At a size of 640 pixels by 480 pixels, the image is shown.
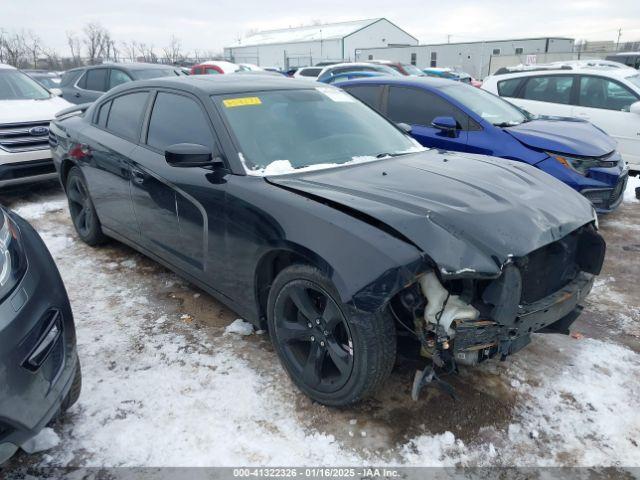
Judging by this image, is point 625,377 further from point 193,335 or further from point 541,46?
point 541,46

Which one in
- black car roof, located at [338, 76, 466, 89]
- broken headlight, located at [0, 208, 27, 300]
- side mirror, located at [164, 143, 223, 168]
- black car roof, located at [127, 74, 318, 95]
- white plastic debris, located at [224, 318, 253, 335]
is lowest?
white plastic debris, located at [224, 318, 253, 335]

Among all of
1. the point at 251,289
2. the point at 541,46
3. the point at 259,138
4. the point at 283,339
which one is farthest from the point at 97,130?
the point at 541,46

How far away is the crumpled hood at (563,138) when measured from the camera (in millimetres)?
4953

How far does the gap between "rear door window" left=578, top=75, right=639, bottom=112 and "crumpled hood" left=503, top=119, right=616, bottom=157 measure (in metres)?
1.80

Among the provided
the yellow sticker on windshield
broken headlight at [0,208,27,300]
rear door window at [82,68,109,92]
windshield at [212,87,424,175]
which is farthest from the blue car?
rear door window at [82,68,109,92]

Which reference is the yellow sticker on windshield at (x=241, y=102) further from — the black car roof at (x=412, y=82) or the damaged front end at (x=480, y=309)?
the black car roof at (x=412, y=82)

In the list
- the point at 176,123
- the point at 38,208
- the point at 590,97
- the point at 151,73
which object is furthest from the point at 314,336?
the point at 151,73

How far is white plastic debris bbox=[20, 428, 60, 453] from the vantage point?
2.25 meters

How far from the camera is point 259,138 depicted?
2996 mm

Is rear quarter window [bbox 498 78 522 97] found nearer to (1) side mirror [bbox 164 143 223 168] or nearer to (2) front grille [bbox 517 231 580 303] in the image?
(2) front grille [bbox 517 231 580 303]

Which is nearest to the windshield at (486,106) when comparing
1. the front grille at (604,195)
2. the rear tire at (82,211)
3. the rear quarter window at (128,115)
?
the front grille at (604,195)

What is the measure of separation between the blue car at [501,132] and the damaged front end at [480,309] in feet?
9.22

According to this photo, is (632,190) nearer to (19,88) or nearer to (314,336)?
(314,336)

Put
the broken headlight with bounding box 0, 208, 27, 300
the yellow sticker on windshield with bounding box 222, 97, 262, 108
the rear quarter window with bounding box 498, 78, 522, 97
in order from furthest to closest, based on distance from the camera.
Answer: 1. the rear quarter window with bounding box 498, 78, 522, 97
2. the yellow sticker on windshield with bounding box 222, 97, 262, 108
3. the broken headlight with bounding box 0, 208, 27, 300
